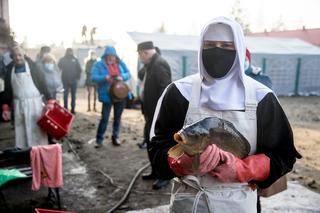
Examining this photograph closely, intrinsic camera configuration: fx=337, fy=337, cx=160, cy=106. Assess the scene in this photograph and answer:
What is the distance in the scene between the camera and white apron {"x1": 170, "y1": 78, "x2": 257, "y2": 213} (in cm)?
163

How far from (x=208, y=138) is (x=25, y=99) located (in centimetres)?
364

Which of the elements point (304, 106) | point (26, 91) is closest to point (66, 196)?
point (26, 91)

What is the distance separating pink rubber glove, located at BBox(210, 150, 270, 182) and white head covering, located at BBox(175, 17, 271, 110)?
0.25 m

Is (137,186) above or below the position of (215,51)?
below

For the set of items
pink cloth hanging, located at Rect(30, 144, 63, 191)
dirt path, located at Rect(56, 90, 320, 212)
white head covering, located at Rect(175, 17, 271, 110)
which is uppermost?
white head covering, located at Rect(175, 17, 271, 110)

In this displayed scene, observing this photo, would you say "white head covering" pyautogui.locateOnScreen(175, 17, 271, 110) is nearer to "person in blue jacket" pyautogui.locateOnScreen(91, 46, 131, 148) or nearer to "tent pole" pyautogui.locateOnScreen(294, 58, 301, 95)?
"person in blue jacket" pyautogui.locateOnScreen(91, 46, 131, 148)

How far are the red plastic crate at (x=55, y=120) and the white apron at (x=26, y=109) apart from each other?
0.26m

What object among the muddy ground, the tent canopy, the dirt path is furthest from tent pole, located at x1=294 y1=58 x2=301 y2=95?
the muddy ground

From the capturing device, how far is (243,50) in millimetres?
1705

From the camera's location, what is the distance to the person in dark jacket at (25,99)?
4.40 m

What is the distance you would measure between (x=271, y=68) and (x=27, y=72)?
14597mm

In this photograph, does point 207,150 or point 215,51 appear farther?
point 215,51

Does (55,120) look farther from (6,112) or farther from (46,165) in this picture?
(46,165)

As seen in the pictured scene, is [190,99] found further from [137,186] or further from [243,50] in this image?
[137,186]
